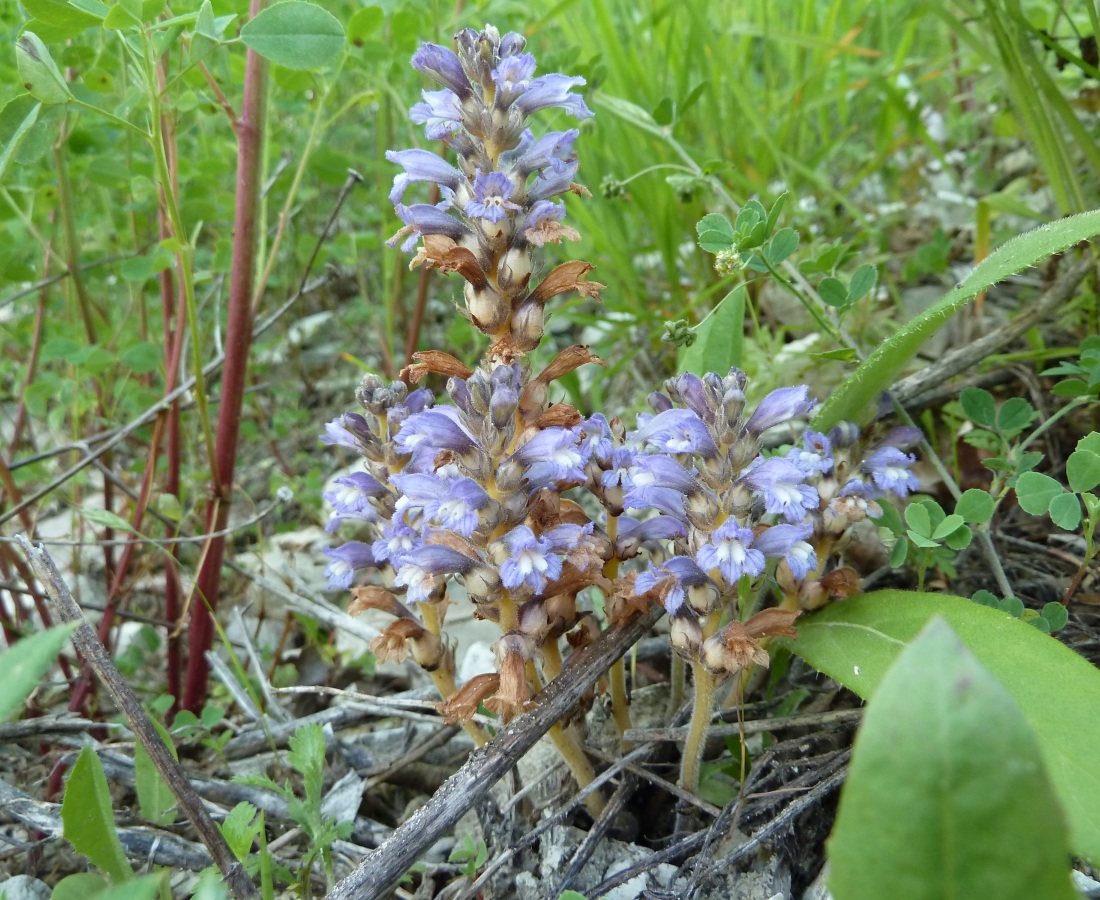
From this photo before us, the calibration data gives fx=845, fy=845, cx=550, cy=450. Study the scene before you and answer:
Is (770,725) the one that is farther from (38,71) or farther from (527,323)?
(38,71)

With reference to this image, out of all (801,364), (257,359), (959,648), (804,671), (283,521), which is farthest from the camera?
(257,359)

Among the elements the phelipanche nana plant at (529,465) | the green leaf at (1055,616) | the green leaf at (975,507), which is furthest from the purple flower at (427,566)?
the green leaf at (1055,616)

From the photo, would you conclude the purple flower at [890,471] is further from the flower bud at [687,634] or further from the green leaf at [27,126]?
the green leaf at [27,126]

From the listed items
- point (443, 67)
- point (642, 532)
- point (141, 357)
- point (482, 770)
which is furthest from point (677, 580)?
point (141, 357)

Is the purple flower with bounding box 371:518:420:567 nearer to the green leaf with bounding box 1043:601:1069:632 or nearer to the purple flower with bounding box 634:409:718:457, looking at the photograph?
Answer: the purple flower with bounding box 634:409:718:457

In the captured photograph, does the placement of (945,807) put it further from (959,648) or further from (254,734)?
(254,734)

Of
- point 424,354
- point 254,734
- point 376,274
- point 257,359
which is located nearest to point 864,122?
point 376,274
